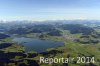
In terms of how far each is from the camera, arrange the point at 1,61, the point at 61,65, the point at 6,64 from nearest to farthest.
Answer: the point at 61,65
the point at 6,64
the point at 1,61

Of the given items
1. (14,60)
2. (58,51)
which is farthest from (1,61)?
(58,51)

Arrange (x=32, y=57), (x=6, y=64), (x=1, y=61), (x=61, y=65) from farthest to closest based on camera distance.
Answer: (x=32, y=57)
(x=1, y=61)
(x=6, y=64)
(x=61, y=65)

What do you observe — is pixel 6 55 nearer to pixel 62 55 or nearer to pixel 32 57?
pixel 32 57

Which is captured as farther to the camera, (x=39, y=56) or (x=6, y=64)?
(x=39, y=56)

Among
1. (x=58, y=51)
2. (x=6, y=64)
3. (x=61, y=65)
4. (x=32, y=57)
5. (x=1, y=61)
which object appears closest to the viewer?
(x=61, y=65)

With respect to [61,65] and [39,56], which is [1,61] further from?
[61,65]

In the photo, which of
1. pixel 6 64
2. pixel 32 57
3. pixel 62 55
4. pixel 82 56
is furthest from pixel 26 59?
pixel 82 56

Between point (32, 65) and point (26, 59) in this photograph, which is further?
point (26, 59)
